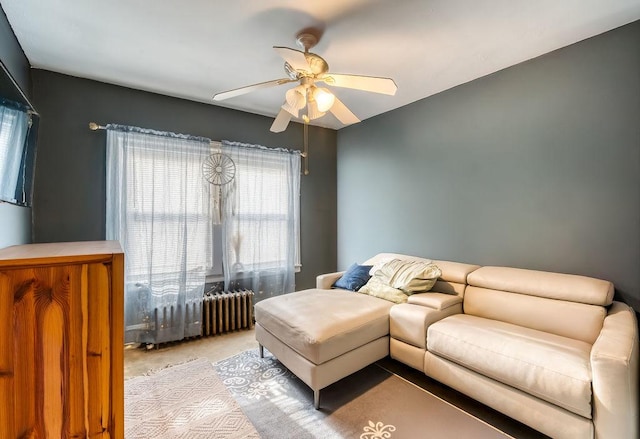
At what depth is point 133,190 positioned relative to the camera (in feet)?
8.89

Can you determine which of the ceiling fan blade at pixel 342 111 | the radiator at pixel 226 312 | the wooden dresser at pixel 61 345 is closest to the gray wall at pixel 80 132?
the radiator at pixel 226 312

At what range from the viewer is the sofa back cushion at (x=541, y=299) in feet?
6.11

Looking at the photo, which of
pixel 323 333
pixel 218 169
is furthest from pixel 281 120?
pixel 323 333

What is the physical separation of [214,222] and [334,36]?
220cm

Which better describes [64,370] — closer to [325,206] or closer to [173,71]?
[173,71]

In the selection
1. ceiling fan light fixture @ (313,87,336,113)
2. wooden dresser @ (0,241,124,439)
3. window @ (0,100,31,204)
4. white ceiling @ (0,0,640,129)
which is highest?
white ceiling @ (0,0,640,129)

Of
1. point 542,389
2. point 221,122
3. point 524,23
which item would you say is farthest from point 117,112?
point 542,389

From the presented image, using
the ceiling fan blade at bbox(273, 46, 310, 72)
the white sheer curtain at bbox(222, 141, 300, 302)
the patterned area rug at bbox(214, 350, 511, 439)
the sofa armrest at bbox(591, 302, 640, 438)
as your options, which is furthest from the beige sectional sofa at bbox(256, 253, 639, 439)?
the ceiling fan blade at bbox(273, 46, 310, 72)

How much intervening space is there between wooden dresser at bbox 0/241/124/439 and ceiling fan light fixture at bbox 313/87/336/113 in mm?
1549

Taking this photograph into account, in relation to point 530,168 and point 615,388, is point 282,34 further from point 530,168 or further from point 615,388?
point 615,388

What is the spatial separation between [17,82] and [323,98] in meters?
2.16

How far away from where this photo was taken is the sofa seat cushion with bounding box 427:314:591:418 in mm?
1423

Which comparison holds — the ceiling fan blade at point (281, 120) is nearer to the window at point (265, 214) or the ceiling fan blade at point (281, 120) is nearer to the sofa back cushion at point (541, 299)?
the window at point (265, 214)

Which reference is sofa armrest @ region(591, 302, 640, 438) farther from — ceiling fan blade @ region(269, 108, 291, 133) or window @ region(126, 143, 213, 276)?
window @ region(126, 143, 213, 276)
